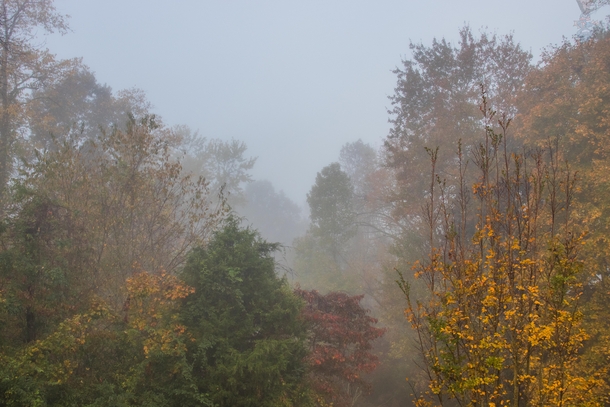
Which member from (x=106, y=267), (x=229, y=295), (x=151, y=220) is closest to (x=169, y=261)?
(x=151, y=220)

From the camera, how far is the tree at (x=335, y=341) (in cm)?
1040

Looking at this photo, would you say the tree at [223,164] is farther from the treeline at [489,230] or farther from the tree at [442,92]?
the tree at [442,92]

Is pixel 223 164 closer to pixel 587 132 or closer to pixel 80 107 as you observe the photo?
pixel 80 107

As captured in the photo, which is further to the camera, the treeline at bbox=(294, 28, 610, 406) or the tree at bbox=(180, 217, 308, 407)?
the tree at bbox=(180, 217, 308, 407)

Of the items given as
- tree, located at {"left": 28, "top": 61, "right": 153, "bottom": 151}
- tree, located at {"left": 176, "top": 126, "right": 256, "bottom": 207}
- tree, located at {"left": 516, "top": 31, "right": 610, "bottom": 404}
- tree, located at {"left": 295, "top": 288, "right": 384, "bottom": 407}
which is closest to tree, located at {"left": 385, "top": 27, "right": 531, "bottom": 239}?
tree, located at {"left": 516, "top": 31, "right": 610, "bottom": 404}

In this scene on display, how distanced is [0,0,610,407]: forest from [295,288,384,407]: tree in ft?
0.24

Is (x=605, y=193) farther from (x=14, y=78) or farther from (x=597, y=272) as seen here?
(x=14, y=78)

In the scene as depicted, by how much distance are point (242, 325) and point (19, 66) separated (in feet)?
56.2

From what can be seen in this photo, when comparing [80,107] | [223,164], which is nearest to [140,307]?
[80,107]

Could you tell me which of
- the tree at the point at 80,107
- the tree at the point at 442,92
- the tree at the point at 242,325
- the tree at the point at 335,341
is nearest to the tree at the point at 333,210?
the tree at the point at 442,92

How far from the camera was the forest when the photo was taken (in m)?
5.12

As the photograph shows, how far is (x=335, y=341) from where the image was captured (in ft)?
36.3

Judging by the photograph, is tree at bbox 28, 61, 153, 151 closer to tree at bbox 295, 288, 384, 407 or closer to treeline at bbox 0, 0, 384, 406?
treeline at bbox 0, 0, 384, 406

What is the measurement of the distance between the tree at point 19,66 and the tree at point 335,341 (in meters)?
13.8
